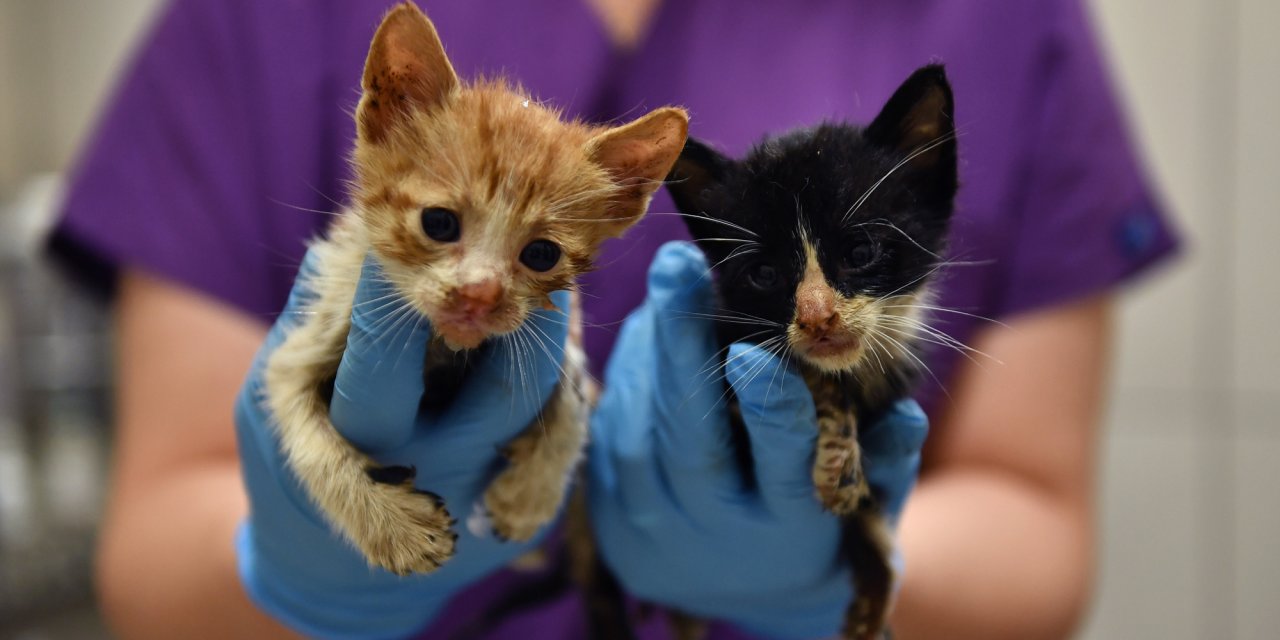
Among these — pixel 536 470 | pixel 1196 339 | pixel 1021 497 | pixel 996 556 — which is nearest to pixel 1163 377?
pixel 1196 339

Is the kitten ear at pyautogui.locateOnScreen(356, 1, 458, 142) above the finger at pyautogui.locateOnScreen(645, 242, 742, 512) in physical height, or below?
above

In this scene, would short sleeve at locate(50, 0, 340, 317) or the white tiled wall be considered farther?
the white tiled wall

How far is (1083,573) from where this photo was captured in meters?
1.66

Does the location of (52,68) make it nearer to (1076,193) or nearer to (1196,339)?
(1076,193)

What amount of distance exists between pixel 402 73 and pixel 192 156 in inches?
45.1

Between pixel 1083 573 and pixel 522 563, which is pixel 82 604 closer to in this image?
pixel 522 563

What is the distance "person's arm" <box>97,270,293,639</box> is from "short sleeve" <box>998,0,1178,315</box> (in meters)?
1.09

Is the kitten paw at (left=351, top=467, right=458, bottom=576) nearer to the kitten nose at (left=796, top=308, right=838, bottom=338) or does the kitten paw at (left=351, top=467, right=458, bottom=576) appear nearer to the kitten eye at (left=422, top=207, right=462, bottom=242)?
the kitten eye at (left=422, top=207, right=462, bottom=242)

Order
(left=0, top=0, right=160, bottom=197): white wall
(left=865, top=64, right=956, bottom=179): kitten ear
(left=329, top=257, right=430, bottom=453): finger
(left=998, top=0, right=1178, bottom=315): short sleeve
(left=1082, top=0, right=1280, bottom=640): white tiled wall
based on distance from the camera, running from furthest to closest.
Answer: (left=0, top=0, right=160, bottom=197): white wall
(left=1082, top=0, right=1280, bottom=640): white tiled wall
(left=998, top=0, right=1178, bottom=315): short sleeve
(left=329, top=257, right=430, bottom=453): finger
(left=865, top=64, right=956, bottom=179): kitten ear

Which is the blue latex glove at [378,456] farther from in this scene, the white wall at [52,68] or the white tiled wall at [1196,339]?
the white wall at [52,68]

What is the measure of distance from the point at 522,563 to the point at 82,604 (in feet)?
6.87

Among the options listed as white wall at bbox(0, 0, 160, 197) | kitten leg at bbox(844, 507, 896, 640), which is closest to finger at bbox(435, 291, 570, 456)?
kitten leg at bbox(844, 507, 896, 640)

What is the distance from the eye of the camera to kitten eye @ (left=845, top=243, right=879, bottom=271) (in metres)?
0.60

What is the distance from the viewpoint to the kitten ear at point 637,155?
57 cm
